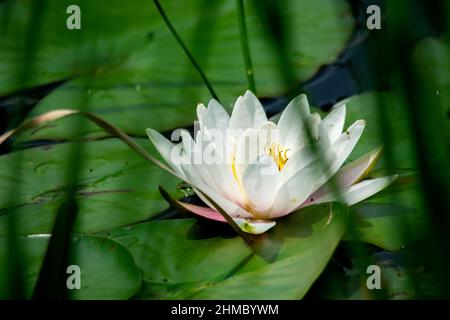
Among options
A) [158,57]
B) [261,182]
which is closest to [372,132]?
[261,182]

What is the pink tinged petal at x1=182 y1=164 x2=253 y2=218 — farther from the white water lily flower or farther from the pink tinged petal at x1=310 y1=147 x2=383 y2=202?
the pink tinged petal at x1=310 y1=147 x2=383 y2=202

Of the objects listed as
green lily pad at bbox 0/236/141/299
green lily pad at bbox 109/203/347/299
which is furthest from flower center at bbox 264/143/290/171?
green lily pad at bbox 0/236/141/299

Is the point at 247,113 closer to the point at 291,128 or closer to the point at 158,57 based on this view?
the point at 291,128

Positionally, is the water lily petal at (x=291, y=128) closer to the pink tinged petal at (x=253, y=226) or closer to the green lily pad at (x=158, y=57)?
the pink tinged petal at (x=253, y=226)

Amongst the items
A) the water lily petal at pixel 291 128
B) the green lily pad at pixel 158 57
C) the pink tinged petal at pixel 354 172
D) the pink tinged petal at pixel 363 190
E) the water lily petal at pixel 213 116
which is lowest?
the pink tinged petal at pixel 363 190

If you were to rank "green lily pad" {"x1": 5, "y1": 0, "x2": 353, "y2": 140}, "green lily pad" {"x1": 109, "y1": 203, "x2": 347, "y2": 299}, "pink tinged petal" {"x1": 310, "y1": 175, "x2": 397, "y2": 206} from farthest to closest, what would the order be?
"green lily pad" {"x1": 5, "y1": 0, "x2": 353, "y2": 140}
"pink tinged petal" {"x1": 310, "y1": 175, "x2": 397, "y2": 206}
"green lily pad" {"x1": 109, "y1": 203, "x2": 347, "y2": 299}

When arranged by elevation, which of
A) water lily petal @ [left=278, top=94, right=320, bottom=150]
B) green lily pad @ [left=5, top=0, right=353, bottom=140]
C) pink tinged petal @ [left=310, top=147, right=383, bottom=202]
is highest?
green lily pad @ [left=5, top=0, right=353, bottom=140]

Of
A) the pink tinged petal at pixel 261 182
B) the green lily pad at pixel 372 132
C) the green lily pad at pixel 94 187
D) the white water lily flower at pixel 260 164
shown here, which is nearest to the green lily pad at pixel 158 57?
the green lily pad at pixel 94 187

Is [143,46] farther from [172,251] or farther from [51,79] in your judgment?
[172,251]
